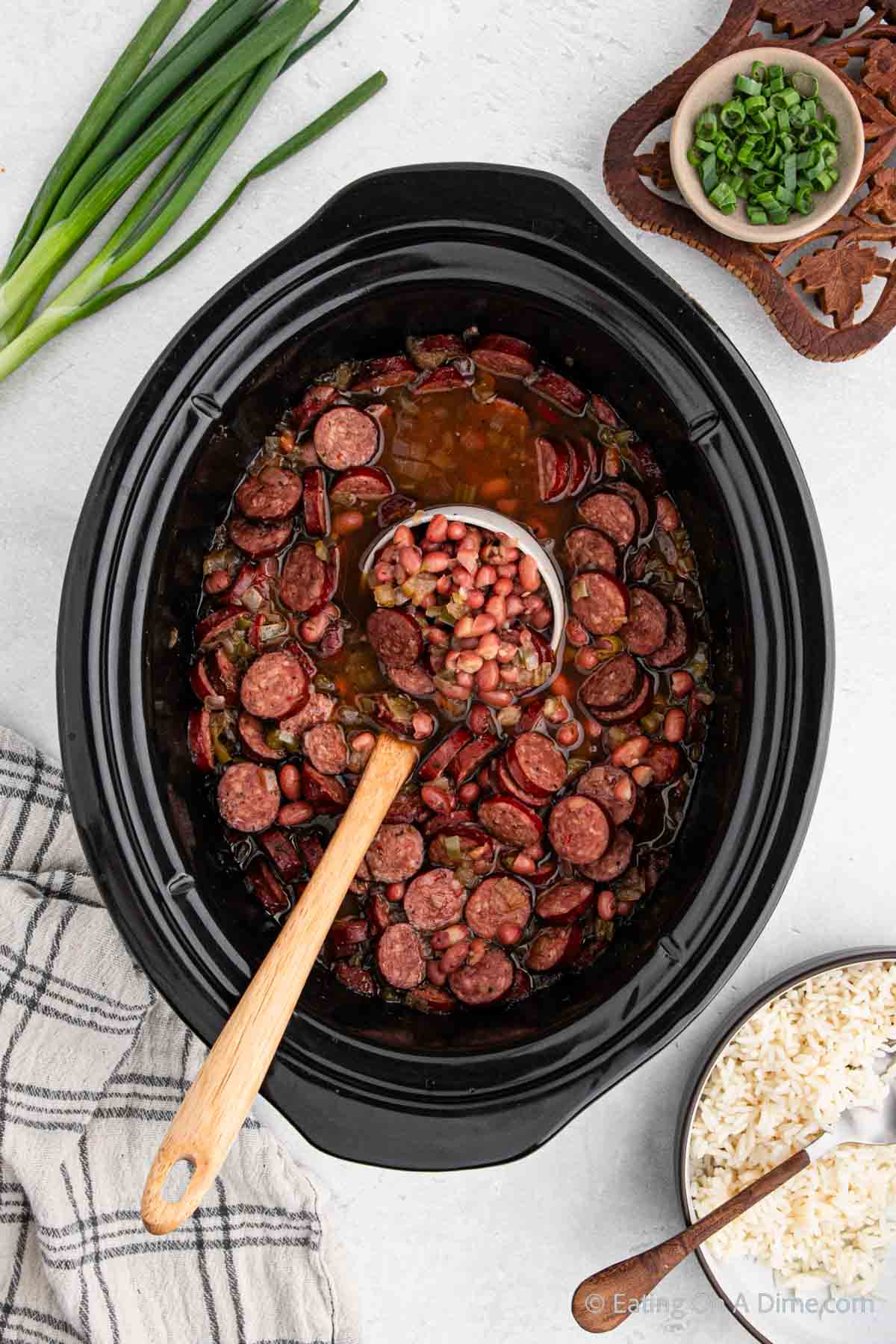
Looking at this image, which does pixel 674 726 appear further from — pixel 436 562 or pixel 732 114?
pixel 732 114

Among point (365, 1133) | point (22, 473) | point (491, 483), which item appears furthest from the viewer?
point (22, 473)

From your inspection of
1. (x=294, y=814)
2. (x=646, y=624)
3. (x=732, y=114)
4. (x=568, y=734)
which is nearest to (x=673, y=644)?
(x=646, y=624)

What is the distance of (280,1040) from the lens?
1864 mm

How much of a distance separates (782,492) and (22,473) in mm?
1600

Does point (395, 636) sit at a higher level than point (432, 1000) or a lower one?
higher

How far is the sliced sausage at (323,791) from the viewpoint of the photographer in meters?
2.13

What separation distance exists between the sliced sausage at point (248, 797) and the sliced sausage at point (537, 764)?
49cm

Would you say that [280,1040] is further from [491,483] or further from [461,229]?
[461,229]

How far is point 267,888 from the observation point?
2.13 meters

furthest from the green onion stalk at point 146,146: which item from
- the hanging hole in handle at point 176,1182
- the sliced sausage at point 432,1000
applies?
the hanging hole in handle at point 176,1182

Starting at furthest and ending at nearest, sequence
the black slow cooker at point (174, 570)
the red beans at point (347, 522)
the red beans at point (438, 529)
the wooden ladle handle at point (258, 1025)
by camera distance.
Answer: the red beans at point (347, 522) → the red beans at point (438, 529) → the black slow cooker at point (174, 570) → the wooden ladle handle at point (258, 1025)

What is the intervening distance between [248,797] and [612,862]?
0.75m

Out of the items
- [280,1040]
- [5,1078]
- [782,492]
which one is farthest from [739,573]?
[5,1078]

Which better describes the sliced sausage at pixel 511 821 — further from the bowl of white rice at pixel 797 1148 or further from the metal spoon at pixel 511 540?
the bowl of white rice at pixel 797 1148
